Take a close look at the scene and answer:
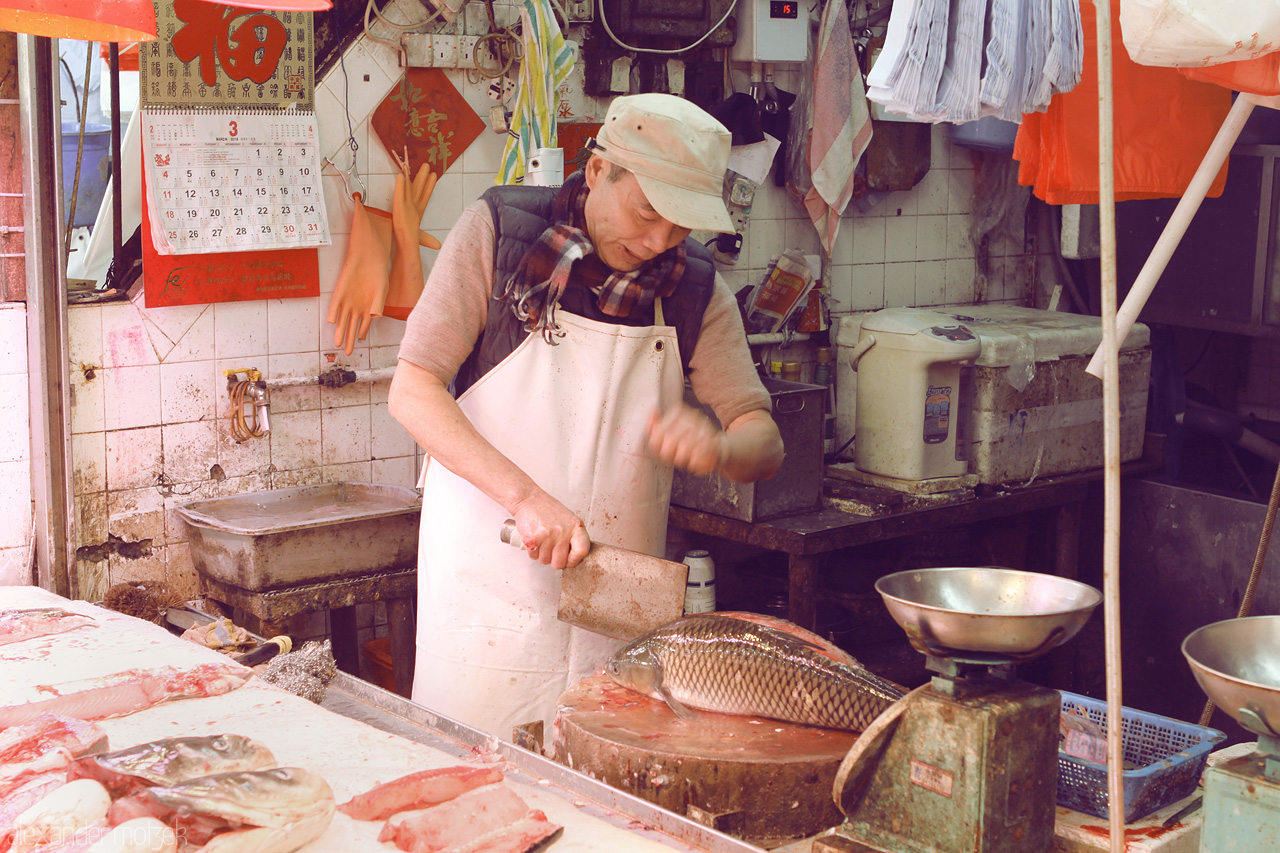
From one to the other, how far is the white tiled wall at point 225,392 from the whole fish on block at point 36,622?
1.20 m

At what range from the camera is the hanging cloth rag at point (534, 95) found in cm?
444

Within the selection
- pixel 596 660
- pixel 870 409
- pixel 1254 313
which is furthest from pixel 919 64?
pixel 1254 313

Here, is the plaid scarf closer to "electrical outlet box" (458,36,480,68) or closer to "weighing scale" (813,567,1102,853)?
"weighing scale" (813,567,1102,853)

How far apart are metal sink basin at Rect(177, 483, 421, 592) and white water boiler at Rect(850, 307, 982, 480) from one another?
1.77 m

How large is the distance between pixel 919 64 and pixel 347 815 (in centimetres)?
179

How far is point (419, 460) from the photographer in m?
4.83

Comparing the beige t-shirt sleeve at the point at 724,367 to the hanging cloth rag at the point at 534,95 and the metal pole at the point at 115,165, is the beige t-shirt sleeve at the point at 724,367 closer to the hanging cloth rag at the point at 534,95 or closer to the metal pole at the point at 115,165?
the hanging cloth rag at the point at 534,95

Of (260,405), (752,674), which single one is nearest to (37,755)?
(752,674)

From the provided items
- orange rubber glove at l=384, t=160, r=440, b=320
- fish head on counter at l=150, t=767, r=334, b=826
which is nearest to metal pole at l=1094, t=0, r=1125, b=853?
fish head on counter at l=150, t=767, r=334, b=826

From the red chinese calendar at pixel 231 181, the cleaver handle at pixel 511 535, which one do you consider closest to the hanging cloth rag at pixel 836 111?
the red chinese calendar at pixel 231 181

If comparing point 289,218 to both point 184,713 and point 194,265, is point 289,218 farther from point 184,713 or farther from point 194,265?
point 184,713

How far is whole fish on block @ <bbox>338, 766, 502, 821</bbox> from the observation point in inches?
76.6

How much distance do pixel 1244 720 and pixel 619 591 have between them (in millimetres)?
1233

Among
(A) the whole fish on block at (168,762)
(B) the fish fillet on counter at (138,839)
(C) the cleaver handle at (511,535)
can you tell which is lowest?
(B) the fish fillet on counter at (138,839)
